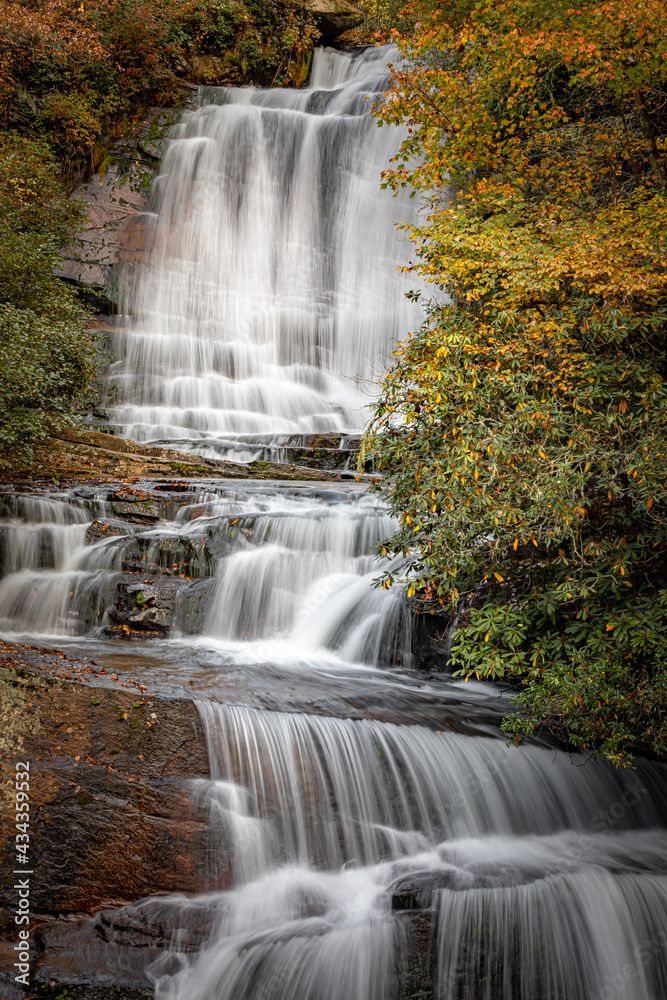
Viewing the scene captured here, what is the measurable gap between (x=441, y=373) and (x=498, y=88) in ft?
20.6

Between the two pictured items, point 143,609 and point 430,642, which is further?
point 143,609

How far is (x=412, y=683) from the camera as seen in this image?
7.87 metres

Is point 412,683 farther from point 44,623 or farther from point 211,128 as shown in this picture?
point 211,128

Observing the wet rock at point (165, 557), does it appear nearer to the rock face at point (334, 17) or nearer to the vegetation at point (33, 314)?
the vegetation at point (33, 314)

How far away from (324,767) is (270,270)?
18824 millimetres

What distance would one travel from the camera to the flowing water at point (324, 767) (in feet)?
15.5

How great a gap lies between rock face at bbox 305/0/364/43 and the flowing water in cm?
1765

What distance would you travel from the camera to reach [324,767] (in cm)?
575

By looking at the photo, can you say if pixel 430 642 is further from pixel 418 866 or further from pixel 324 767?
pixel 418 866

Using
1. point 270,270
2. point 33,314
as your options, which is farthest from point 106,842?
point 270,270

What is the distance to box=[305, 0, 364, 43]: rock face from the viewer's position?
88.3 feet

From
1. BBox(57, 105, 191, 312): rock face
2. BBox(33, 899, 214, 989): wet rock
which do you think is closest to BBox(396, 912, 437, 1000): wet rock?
BBox(33, 899, 214, 989): wet rock

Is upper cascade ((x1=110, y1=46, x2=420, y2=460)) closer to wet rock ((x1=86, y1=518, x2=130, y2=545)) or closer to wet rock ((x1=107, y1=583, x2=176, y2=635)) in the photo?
wet rock ((x1=86, y1=518, x2=130, y2=545))

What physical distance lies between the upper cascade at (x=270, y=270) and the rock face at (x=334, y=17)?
3715mm
